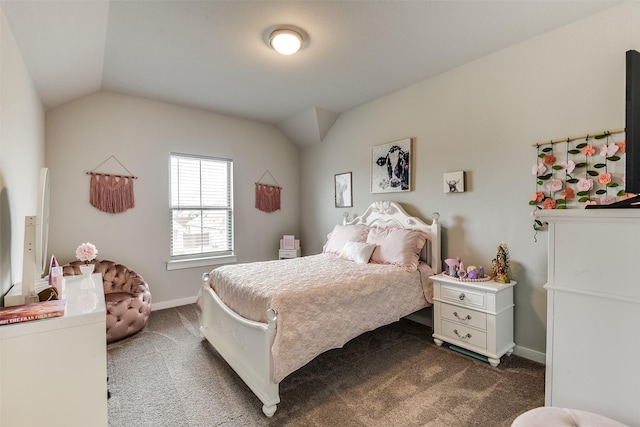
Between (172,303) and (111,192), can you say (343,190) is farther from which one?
(111,192)

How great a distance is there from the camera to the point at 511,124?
2605 millimetres

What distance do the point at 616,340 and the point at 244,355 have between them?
2059 millimetres

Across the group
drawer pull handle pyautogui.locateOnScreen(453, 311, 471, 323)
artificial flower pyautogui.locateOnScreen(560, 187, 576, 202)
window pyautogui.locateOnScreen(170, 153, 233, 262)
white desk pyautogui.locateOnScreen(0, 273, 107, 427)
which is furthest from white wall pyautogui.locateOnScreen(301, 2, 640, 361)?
white desk pyautogui.locateOnScreen(0, 273, 107, 427)

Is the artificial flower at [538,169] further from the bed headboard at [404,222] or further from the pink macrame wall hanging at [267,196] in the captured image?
the pink macrame wall hanging at [267,196]

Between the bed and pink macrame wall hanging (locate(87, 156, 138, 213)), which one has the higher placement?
pink macrame wall hanging (locate(87, 156, 138, 213))

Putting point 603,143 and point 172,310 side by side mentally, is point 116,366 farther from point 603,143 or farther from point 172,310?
point 603,143

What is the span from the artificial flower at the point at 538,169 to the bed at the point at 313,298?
0.92 metres

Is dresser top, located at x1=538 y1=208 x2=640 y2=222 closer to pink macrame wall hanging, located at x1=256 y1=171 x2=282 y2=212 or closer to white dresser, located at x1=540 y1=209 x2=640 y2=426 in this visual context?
white dresser, located at x1=540 y1=209 x2=640 y2=426

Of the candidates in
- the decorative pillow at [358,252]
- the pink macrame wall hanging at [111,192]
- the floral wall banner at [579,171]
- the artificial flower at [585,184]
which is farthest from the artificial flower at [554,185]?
the pink macrame wall hanging at [111,192]

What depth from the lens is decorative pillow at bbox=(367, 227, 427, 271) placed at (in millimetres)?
2900

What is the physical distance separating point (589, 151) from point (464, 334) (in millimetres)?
1713

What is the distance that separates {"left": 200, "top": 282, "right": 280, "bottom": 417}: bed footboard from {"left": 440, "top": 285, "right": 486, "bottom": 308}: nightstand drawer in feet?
5.47

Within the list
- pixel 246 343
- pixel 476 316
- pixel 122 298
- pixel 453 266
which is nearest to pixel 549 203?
pixel 453 266

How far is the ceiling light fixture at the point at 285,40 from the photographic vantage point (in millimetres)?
2277
